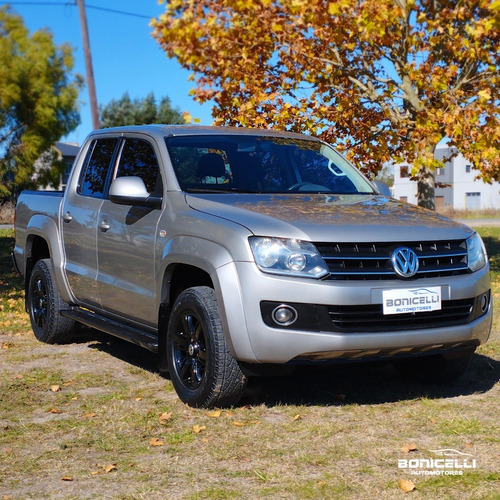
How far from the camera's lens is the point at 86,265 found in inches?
272

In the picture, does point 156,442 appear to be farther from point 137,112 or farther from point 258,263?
point 137,112

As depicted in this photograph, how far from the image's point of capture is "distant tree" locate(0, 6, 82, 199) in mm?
39094

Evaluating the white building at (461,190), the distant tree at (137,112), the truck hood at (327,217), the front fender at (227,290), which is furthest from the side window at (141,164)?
the white building at (461,190)

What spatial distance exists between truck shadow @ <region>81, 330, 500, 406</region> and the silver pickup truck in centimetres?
19

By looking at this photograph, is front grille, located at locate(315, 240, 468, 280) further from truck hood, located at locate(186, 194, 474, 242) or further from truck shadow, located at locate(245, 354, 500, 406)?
truck shadow, located at locate(245, 354, 500, 406)

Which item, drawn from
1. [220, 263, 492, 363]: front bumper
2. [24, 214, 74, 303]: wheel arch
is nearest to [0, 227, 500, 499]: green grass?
[220, 263, 492, 363]: front bumper

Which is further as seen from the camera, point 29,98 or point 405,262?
point 29,98

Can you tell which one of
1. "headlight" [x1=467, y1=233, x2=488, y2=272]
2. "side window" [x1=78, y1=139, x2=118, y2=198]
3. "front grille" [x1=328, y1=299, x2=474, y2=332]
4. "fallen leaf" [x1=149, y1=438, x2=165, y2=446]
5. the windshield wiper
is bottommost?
"fallen leaf" [x1=149, y1=438, x2=165, y2=446]

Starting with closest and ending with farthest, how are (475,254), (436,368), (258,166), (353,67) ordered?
(475,254), (436,368), (258,166), (353,67)

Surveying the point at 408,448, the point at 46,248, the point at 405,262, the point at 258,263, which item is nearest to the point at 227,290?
the point at 258,263

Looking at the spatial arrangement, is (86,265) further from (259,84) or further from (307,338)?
(259,84)

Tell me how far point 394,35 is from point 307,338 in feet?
29.8

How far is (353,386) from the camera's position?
6.16 meters

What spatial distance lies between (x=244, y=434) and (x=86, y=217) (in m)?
2.74
